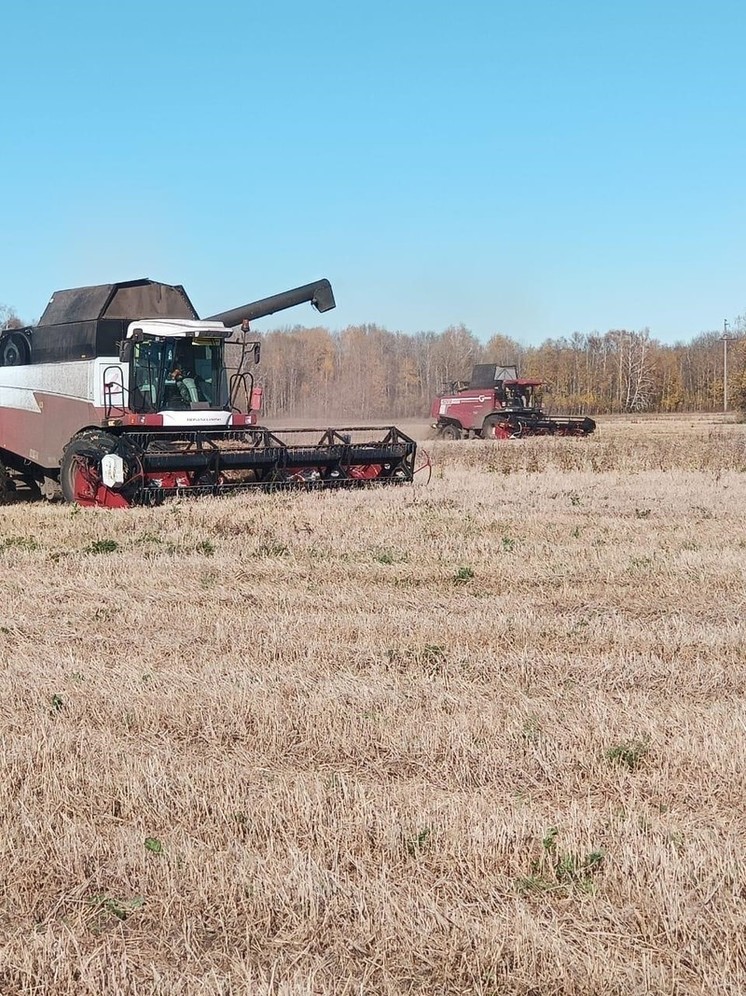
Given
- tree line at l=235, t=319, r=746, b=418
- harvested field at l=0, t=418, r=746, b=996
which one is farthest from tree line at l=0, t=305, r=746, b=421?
harvested field at l=0, t=418, r=746, b=996

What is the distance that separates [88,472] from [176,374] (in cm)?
205

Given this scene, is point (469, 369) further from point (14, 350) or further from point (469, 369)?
point (14, 350)

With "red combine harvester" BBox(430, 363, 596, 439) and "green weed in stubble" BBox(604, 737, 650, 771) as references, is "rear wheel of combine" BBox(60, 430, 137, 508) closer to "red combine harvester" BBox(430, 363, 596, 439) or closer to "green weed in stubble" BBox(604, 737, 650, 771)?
"green weed in stubble" BBox(604, 737, 650, 771)

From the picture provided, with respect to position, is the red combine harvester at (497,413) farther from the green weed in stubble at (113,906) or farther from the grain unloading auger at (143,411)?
the green weed in stubble at (113,906)

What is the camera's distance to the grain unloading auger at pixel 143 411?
14.4 m

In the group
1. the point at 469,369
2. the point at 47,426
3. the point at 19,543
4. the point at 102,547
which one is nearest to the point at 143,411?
the point at 47,426

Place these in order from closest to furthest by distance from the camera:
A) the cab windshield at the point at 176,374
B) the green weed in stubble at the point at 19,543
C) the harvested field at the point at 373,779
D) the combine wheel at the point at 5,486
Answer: the harvested field at the point at 373,779, the green weed in stubble at the point at 19,543, the cab windshield at the point at 176,374, the combine wheel at the point at 5,486

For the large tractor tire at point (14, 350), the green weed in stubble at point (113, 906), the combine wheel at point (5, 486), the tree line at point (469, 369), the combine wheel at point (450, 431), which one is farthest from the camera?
the tree line at point (469, 369)

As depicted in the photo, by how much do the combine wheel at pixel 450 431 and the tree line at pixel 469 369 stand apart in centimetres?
3988

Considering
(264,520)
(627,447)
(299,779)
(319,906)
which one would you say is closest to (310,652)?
(299,779)

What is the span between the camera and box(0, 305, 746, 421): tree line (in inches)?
3282

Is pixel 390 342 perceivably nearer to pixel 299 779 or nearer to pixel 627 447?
pixel 627 447

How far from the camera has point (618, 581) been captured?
28.5 ft

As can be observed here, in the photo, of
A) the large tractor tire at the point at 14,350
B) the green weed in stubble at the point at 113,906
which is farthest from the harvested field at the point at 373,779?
the large tractor tire at the point at 14,350
